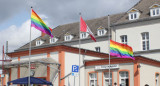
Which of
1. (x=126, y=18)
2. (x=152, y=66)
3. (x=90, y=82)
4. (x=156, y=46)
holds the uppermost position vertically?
(x=126, y=18)

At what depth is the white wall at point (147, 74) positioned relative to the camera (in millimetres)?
24403

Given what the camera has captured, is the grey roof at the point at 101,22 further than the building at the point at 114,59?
Yes

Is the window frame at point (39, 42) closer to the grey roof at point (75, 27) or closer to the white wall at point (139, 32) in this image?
the grey roof at point (75, 27)

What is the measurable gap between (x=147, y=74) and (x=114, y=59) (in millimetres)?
3445

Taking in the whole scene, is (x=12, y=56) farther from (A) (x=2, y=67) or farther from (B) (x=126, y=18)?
(B) (x=126, y=18)

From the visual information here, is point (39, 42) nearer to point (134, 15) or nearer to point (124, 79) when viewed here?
point (134, 15)

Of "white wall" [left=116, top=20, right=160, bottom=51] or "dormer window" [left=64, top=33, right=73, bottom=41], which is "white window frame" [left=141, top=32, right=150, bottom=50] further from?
"dormer window" [left=64, top=33, right=73, bottom=41]

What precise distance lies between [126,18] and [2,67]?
18074mm

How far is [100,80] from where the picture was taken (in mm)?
26484

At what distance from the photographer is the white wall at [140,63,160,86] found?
961 inches

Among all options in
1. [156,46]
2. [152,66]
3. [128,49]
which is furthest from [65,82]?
[156,46]

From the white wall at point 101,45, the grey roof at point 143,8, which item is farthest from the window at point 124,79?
the white wall at point 101,45

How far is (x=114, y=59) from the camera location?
2533 cm

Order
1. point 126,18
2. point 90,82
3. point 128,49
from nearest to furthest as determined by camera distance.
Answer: point 128,49, point 90,82, point 126,18
